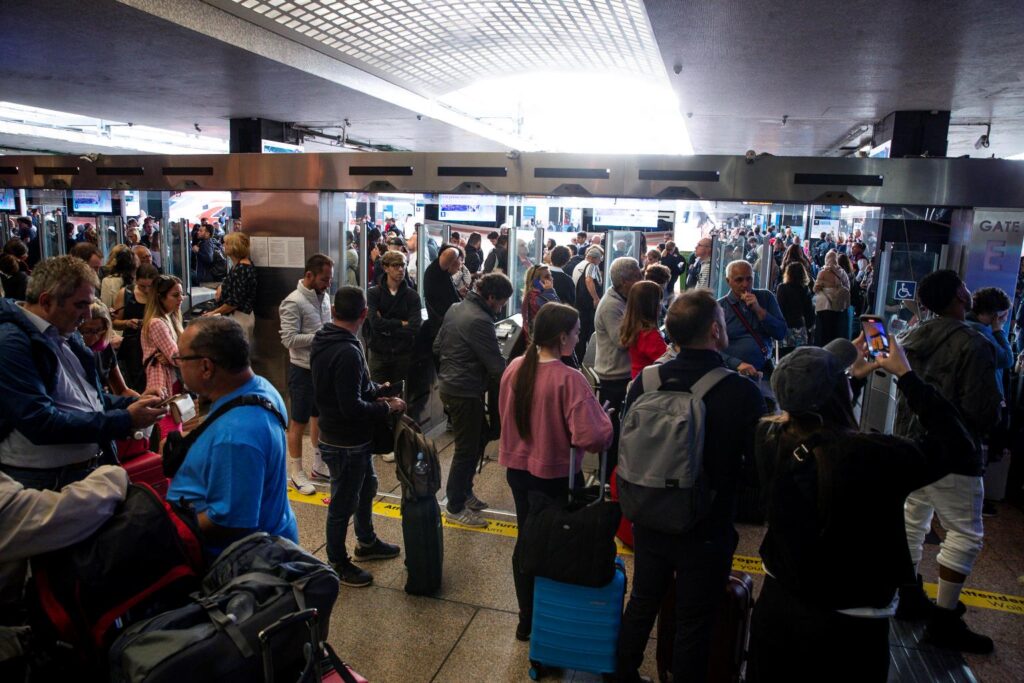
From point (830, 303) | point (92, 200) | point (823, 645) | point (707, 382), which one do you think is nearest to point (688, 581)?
point (823, 645)

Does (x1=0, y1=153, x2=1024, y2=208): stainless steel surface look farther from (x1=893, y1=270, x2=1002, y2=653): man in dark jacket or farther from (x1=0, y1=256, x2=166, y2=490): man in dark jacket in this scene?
(x1=0, y1=256, x2=166, y2=490): man in dark jacket

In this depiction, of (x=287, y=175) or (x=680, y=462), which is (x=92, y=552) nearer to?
(x=680, y=462)

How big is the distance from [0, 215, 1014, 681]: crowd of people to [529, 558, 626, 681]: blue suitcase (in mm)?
204

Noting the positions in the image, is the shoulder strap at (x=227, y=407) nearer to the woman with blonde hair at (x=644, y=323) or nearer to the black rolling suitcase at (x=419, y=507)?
the black rolling suitcase at (x=419, y=507)

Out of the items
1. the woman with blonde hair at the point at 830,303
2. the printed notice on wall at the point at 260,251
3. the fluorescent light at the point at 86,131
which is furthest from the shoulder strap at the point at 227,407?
the fluorescent light at the point at 86,131

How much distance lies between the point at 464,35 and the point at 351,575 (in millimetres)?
8886

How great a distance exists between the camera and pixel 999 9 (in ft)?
15.7

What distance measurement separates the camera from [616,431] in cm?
584

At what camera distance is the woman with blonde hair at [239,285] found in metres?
7.23

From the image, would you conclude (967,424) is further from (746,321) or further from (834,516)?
(834,516)

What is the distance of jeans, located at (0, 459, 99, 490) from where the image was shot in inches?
125

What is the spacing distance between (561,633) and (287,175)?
18.1 ft

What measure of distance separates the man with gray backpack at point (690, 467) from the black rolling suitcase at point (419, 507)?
152cm

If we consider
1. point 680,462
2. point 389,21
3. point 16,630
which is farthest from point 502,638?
point 389,21
